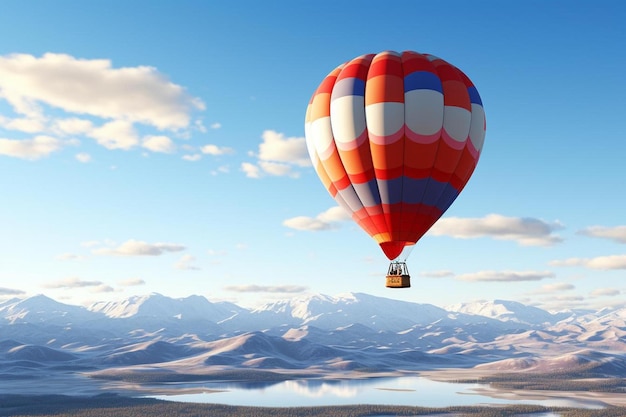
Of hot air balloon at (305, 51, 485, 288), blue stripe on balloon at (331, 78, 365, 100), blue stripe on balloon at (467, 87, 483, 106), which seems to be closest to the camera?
hot air balloon at (305, 51, 485, 288)

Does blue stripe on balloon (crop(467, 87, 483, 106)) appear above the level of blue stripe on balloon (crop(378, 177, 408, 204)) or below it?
above

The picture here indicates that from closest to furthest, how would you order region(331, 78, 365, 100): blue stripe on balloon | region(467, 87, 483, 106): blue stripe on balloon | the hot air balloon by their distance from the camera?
the hot air balloon → region(331, 78, 365, 100): blue stripe on balloon → region(467, 87, 483, 106): blue stripe on balloon

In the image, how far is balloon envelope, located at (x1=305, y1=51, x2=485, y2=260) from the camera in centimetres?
6338

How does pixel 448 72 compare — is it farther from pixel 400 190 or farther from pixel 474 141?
pixel 400 190

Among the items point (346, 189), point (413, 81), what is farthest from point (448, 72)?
point (346, 189)

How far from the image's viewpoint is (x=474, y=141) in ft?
223

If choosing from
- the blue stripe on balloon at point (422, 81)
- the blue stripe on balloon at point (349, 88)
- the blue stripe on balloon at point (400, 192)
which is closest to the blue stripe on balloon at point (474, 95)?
the blue stripe on balloon at point (422, 81)

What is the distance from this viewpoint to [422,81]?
211ft

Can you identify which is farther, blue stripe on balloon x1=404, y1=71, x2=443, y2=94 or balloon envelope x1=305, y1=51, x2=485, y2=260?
blue stripe on balloon x1=404, y1=71, x2=443, y2=94

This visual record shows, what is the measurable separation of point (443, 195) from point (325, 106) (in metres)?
14.9

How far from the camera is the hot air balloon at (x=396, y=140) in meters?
63.3

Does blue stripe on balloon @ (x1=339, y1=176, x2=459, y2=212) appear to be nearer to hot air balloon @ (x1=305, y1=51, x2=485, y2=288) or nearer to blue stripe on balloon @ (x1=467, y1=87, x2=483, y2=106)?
hot air balloon @ (x1=305, y1=51, x2=485, y2=288)

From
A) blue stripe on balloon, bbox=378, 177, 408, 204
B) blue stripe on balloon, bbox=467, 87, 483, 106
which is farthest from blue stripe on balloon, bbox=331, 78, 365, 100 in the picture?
blue stripe on balloon, bbox=467, 87, 483, 106

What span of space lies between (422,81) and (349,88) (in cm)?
710
